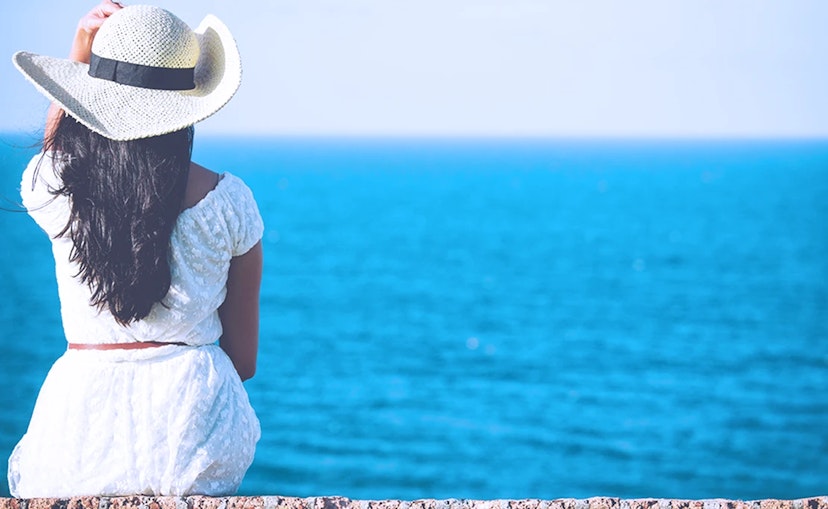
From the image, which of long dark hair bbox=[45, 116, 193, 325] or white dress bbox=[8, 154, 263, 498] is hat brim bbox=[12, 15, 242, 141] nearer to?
long dark hair bbox=[45, 116, 193, 325]

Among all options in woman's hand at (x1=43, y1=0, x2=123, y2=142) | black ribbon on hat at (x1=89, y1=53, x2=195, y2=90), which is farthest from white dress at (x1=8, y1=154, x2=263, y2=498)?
black ribbon on hat at (x1=89, y1=53, x2=195, y2=90)

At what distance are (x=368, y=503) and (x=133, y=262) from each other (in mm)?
661

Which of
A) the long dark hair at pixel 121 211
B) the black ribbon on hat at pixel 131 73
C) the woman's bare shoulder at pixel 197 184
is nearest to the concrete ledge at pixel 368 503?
the long dark hair at pixel 121 211

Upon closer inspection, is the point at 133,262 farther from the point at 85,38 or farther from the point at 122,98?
the point at 85,38

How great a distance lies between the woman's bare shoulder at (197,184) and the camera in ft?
7.01

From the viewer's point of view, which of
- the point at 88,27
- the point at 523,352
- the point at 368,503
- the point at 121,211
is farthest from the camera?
the point at 523,352

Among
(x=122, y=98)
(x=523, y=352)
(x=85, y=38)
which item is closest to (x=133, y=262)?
(x=122, y=98)

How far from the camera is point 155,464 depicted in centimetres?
214

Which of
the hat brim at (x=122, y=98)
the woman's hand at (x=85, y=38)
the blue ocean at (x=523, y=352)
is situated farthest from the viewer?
the blue ocean at (x=523, y=352)

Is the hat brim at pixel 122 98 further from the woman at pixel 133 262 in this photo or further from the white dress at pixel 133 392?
the white dress at pixel 133 392

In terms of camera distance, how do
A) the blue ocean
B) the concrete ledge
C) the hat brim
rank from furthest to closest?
the blue ocean → the hat brim → the concrete ledge

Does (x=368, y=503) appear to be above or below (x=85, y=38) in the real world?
below

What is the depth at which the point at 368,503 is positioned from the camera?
6.30 feet

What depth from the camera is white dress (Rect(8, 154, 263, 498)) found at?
83.7 inches
